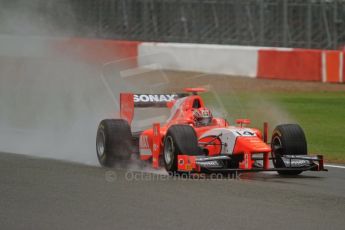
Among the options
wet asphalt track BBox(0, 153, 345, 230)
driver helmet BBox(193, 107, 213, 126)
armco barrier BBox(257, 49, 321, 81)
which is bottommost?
wet asphalt track BBox(0, 153, 345, 230)

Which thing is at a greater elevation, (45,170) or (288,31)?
(288,31)

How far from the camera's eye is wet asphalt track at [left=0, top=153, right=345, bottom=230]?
8156 mm

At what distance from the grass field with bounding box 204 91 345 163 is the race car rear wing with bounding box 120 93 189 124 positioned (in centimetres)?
66

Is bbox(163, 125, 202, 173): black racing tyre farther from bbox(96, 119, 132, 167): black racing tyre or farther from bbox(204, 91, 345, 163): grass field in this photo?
bbox(204, 91, 345, 163): grass field

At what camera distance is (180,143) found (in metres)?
10.9

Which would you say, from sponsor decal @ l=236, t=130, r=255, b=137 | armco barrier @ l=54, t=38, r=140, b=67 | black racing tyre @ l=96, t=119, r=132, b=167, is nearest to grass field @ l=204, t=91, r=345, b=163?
black racing tyre @ l=96, t=119, r=132, b=167

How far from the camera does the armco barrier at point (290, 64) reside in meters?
23.4

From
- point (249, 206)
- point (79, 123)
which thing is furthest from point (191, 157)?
point (79, 123)

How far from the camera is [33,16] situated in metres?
29.6

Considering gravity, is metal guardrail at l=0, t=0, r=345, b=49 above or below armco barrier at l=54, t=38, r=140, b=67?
above

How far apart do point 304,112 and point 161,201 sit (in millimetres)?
11016

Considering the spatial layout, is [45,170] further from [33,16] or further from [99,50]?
[33,16]

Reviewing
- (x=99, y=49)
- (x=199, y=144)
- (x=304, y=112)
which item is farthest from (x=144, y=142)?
(x=99, y=49)

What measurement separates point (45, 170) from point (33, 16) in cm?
1853
